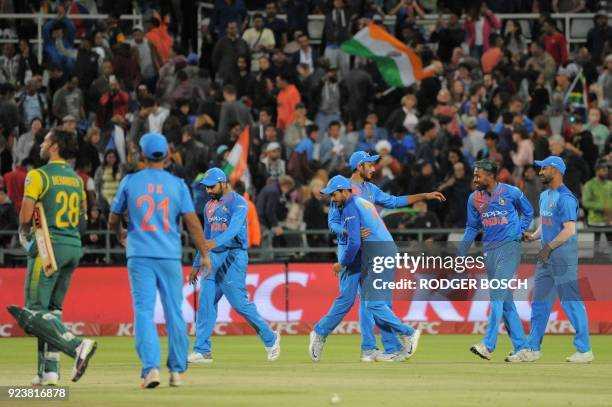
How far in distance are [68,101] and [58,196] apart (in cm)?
1671

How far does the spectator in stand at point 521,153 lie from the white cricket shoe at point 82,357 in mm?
15326

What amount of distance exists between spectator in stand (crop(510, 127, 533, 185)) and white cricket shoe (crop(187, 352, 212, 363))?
35.3ft

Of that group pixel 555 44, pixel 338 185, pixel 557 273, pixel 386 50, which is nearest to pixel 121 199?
pixel 338 185

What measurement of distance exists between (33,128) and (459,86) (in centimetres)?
916

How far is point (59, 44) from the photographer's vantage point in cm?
3189

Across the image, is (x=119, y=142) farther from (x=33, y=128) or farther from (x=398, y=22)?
(x=398, y=22)

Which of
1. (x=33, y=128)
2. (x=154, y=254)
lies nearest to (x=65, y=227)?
(x=154, y=254)

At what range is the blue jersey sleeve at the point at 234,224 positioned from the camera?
17.6m

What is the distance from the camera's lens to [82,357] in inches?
517

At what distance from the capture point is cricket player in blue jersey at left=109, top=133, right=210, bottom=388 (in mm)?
13039

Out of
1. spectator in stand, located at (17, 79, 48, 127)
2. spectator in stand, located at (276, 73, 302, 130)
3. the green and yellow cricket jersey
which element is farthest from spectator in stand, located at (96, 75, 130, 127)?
the green and yellow cricket jersey

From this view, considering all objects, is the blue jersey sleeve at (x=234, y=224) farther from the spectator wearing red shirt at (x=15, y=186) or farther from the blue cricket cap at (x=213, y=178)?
the spectator wearing red shirt at (x=15, y=186)

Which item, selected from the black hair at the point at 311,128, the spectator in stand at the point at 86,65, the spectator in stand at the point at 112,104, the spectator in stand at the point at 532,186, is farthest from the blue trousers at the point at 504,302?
the spectator in stand at the point at 86,65

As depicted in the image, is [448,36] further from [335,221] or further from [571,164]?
[335,221]
